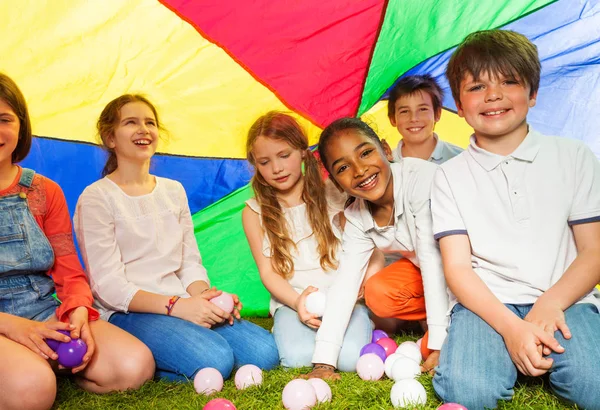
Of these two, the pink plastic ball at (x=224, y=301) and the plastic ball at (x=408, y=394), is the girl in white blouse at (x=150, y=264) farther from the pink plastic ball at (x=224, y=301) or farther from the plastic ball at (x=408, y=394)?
the plastic ball at (x=408, y=394)

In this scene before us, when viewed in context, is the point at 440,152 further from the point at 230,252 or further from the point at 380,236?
the point at 230,252

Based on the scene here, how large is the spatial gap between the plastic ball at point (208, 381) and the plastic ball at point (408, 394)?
1.52 ft

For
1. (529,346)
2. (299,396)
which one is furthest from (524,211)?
(299,396)

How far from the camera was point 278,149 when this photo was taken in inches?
79.9

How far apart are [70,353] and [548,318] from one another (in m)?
1.14

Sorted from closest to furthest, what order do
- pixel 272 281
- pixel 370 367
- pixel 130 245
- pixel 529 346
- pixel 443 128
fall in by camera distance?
pixel 529 346 → pixel 370 367 → pixel 130 245 → pixel 272 281 → pixel 443 128

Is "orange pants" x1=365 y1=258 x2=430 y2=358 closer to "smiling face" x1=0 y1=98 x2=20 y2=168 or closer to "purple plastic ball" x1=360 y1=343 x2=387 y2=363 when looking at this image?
"purple plastic ball" x1=360 y1=343 x2=387 y2=363

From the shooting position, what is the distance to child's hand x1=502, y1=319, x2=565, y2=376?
129 cm

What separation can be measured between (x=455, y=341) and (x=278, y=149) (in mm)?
895

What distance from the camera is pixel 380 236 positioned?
1.88 metres

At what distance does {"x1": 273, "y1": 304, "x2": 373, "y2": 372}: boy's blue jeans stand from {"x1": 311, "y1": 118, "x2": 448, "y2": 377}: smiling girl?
0.09 metres

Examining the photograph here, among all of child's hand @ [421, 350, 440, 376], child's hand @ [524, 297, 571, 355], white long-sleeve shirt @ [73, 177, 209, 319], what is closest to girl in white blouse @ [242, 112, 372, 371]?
white long-sleeve shirt @ [73, 177, 209, 319]

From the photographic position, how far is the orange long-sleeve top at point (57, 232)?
1702 mm

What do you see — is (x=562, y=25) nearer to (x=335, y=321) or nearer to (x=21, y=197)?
(x=335, y=321)
